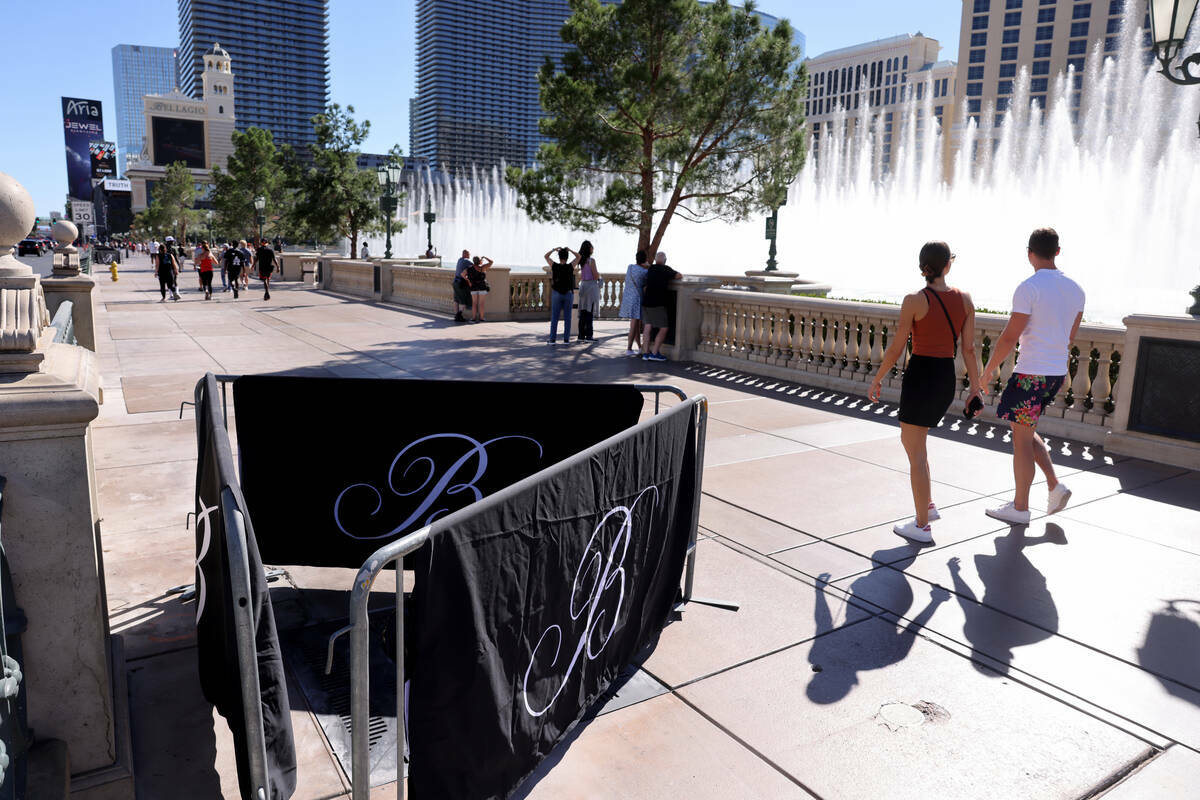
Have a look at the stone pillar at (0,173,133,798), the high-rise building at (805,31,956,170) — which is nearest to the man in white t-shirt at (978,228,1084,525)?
the stone pillar at (0,173,133,798)

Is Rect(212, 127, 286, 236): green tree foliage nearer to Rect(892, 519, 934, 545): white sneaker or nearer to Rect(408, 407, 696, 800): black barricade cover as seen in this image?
Rect(892, 519, 934, 545): white sneaker

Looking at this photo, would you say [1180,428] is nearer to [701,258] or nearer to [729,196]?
[729,196]

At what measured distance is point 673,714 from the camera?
368 centimetres

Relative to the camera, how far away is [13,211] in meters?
2.88

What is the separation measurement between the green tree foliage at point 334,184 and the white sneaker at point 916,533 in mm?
37348

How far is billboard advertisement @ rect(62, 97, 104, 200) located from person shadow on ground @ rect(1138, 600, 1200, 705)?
5687 inches

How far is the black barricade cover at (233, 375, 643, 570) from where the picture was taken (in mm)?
4523

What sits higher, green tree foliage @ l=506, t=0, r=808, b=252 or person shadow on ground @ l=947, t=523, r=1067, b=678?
green tree foliage @ l=506, t=0, r=808, b=252

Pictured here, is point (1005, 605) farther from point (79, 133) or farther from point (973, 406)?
point (79, 133)

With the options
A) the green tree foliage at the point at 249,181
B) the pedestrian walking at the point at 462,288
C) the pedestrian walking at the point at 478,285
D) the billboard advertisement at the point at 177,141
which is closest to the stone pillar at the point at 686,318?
the pedestrian walking at the point at 478,285

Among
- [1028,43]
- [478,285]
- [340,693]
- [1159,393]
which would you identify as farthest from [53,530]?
[1028,43]

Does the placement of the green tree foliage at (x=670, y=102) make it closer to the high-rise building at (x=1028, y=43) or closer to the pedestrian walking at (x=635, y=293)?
the pedestrian walking at (x=635, y=293)

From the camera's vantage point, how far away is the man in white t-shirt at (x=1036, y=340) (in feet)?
19.5

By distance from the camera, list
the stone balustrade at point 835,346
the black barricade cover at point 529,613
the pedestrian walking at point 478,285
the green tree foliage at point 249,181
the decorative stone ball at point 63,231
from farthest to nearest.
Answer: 1. the green tree foliage at point 249,181
2. the pedestrian walking at point 478,285
3. the stone balustrade at point 835,346
4. the decorative stone ball at point 63,231
5. the black barricade cover at point 529,613
